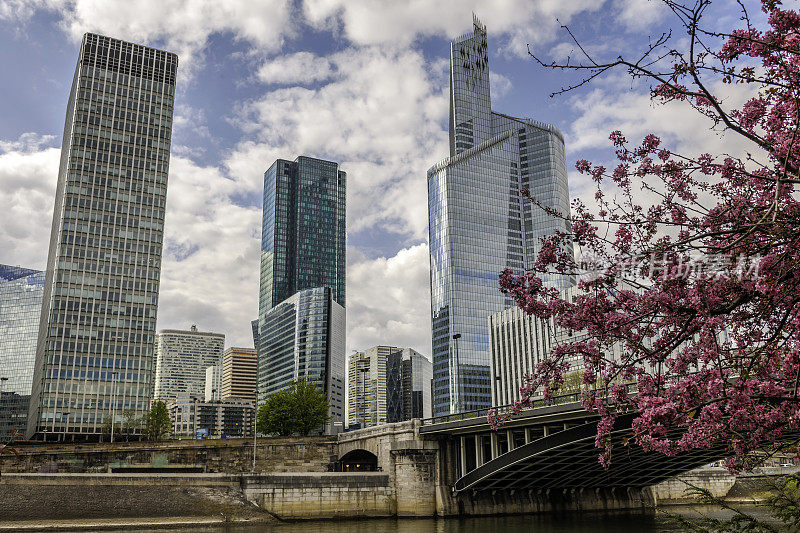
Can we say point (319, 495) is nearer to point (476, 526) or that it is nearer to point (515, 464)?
point (476, 526)

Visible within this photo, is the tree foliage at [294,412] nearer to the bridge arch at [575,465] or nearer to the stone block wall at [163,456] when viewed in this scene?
the stone block wall at [163,456]

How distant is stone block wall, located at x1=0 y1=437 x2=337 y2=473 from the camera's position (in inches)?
3132

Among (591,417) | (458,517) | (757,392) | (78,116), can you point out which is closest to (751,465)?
(757,392)

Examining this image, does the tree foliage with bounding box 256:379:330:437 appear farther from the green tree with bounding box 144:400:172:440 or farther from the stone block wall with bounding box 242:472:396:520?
the stone block wall with bounding box 242:472:396:520

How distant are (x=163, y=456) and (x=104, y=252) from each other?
64.4 metres

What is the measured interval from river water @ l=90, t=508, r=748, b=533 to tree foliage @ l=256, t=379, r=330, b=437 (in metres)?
51.0

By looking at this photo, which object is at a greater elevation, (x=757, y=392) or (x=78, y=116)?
(x=78, y=116)

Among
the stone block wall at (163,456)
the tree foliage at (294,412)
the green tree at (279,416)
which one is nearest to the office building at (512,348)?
the tree foliage at (294,412)

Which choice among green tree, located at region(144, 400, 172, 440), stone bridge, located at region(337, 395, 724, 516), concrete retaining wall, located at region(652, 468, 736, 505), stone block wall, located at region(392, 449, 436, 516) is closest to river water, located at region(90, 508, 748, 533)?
stone block wall, located at region(392, 449, 436, 516)

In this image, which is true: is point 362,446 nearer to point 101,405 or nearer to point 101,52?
point 101,405

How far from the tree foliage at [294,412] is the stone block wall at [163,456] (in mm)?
24547

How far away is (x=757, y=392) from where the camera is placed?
10859mm

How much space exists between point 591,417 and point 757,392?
3669 cm

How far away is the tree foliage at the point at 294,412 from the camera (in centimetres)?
10888
